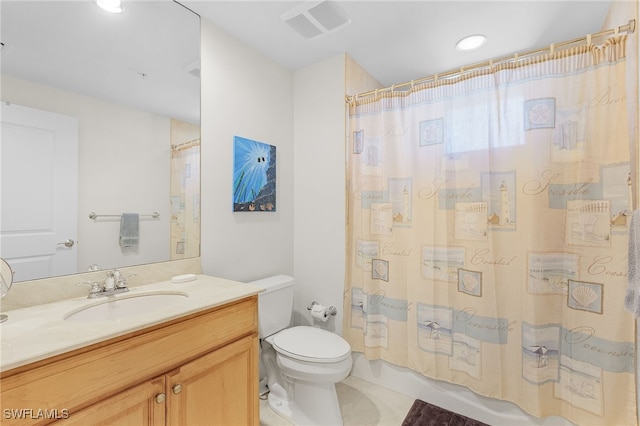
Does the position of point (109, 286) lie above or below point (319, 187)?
below

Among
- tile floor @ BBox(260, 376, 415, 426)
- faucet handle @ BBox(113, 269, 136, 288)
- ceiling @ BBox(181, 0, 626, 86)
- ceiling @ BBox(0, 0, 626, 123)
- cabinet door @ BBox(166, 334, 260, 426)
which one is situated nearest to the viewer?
cabinet door @ BBox(166, 334, 260, 426)

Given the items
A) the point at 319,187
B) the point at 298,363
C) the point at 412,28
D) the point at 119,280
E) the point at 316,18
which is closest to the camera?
the point at 119,280

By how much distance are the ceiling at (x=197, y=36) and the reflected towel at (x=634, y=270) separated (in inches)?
49.0

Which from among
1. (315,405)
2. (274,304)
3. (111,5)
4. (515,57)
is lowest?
(315,405)

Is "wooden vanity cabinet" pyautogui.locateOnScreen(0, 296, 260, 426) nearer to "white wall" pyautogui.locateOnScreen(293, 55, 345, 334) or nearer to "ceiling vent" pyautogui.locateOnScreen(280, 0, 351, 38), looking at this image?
"white wall" pyautogui.locateOnScreen(293, 55, 345, 334)

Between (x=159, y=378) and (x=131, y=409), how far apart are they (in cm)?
11

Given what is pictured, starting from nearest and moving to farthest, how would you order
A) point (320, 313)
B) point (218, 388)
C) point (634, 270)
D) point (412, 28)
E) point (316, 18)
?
1. point (634, 270)
2. point (218, 388)
3. point (316, 18)
4. point (412, 28)
5. point (320, 313)

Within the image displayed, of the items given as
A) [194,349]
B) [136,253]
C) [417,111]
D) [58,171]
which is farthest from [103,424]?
[417,111]

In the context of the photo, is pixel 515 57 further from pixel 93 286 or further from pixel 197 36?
pixel 93 286

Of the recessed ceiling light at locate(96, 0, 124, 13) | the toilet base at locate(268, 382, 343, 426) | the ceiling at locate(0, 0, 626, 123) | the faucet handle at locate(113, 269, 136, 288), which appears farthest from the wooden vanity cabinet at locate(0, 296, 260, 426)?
the recessed ceiling light at locate(96, 0, 124, 13)

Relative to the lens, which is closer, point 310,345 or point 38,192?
point 38,192

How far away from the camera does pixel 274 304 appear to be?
1.84 metres

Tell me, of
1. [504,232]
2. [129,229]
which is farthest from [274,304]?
[504,232]

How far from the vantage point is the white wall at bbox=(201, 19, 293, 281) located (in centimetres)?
172
